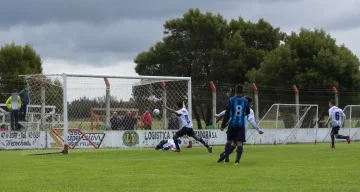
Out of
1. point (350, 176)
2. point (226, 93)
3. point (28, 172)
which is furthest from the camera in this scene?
point (226, 93)

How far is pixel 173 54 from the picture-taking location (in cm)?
5781

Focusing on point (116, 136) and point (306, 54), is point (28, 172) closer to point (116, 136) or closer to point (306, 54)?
point (116, 136)

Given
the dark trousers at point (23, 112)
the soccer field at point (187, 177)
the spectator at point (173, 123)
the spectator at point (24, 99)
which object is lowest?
the soccer field at point (187, 177)

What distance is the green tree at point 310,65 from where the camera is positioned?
4625 cm

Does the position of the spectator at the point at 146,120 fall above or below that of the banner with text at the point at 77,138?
above

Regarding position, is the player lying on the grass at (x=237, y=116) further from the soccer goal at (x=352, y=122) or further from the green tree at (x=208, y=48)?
the green tree at (x=208, y=48)

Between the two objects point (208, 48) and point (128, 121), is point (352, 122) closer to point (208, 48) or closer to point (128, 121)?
point (128, 121)

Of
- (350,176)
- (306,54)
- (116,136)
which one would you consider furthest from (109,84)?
(306,54)

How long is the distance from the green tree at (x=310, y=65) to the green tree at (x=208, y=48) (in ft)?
22.6

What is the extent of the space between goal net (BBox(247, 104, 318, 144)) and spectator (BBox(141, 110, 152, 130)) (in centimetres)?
619

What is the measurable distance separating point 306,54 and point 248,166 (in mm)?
32977

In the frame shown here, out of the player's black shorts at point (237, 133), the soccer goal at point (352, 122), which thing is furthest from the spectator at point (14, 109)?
the soccer goal at point (352, 122)

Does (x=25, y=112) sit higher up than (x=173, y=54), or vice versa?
(x=173, y=54)

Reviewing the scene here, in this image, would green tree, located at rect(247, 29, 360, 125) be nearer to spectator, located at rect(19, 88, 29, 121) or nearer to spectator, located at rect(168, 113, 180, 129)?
spectator, located at rect(168, 113, 180, 129)
